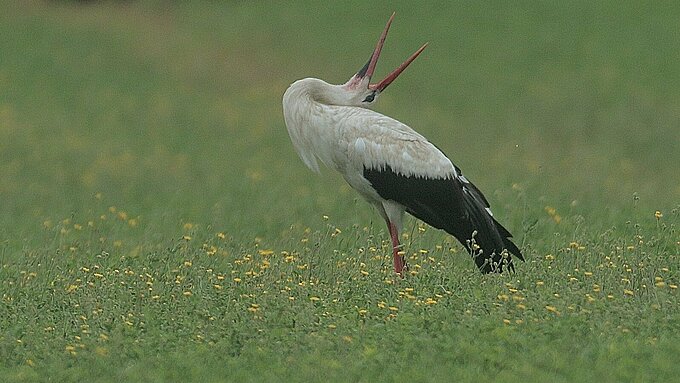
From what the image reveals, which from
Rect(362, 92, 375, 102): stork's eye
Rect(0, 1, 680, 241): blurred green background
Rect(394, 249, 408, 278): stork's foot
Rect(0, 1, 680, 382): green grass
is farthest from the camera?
Rect(0, 1, 680, 241): blurred green background

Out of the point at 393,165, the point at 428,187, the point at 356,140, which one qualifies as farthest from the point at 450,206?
the point at 356,140

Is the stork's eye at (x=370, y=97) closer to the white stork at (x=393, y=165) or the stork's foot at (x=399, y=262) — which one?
the white stork at (x=393, y=165)

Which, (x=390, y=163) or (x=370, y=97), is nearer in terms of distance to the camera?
(x=390, y=163)

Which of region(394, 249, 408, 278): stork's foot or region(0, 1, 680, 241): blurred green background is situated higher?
region(394, 249, 408, 278): stork's foot

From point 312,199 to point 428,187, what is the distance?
505 cm

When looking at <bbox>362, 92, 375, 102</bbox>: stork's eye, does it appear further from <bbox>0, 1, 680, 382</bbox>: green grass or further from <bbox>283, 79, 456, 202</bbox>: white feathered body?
<bbox>0, 1, 680, 382</bbox>: green grass

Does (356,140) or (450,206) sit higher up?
(356,140)

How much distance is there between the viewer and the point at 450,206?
9898mm

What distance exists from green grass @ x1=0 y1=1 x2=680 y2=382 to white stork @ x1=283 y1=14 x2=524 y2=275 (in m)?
0.34

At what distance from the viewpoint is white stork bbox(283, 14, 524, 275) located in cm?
973

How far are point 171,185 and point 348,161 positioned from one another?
6870mm

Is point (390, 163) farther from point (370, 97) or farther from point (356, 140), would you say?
point (370, 97)

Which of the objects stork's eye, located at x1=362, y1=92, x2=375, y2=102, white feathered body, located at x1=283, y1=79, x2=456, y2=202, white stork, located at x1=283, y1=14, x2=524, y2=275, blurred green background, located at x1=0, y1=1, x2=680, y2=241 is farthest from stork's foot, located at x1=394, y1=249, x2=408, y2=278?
blurred green background, located at x1=0, y1=1, x2=680, y2=241

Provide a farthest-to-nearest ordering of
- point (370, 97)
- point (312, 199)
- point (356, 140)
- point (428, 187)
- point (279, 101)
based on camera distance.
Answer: point (279, 101), point (312, 199), point (370, 97), point (428, 187), point (356, 140)
